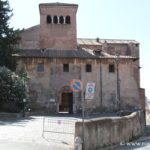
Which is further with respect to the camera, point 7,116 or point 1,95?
point 1,95

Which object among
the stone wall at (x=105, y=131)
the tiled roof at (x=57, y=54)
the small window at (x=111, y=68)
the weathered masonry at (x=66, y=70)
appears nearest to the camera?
the stone wall at (x=105, y=131)

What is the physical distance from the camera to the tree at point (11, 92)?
21781 mm

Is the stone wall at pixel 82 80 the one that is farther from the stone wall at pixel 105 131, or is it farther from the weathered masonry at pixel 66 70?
the stone wall at pixel 105 131

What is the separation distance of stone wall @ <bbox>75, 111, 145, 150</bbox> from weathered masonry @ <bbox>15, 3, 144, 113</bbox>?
1672 cm

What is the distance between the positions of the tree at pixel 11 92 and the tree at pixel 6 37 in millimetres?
4303

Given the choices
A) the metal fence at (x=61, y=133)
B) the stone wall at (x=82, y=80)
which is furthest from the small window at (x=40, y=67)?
the metal fence at (x=61, y=133)

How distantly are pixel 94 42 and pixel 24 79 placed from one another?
67.2ft

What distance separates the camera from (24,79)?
81.4ft

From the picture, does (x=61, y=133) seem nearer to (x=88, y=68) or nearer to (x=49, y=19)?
(x=88, y=68)

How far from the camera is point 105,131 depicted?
10641 mm

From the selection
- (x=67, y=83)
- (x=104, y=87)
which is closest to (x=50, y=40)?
(x=67, y=83)

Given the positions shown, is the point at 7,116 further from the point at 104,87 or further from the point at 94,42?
the point at 94,42

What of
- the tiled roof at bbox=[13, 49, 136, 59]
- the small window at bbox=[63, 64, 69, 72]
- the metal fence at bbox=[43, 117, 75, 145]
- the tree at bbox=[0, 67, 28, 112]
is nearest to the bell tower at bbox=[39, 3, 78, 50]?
the tiled roof at bbox=[13, 49, 136, 59]

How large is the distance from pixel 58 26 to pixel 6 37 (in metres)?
8.86
